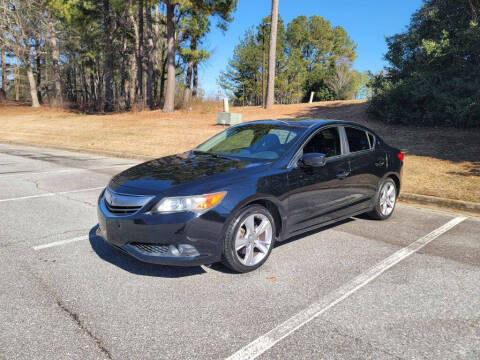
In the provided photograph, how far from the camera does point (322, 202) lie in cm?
457

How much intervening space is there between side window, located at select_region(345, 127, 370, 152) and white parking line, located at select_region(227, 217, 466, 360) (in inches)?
59.5

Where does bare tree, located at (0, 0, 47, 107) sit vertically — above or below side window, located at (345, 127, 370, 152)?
above

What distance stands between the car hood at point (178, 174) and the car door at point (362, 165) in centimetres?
166

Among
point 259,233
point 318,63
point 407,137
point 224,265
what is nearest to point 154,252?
point 224,265

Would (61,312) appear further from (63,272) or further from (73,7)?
(73,7)

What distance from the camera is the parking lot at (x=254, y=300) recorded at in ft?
8.66

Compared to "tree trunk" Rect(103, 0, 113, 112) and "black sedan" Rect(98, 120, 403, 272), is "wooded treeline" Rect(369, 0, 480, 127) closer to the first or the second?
"black sedan" Rect(98, 120, 403, 272)

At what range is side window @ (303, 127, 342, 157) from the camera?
4.61m

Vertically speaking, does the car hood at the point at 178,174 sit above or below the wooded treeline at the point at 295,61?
below

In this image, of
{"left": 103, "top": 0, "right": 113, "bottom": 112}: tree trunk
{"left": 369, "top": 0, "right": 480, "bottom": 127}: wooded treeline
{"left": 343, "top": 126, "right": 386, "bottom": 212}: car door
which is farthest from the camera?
{"left": 103, "top": 0, "right": 113, "bottom": 112}: tree trunk

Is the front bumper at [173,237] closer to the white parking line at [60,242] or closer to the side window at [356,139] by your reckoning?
the white parking line at [60,242]

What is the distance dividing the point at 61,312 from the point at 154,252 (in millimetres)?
893

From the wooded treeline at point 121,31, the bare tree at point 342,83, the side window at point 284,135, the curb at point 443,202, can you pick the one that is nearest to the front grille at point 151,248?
the side window at point 284,135

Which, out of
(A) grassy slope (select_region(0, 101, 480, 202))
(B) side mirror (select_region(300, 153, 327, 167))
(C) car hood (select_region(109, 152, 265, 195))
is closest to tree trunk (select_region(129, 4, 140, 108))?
(A) grassy slope (select_region(0, 101, 480, 202))
